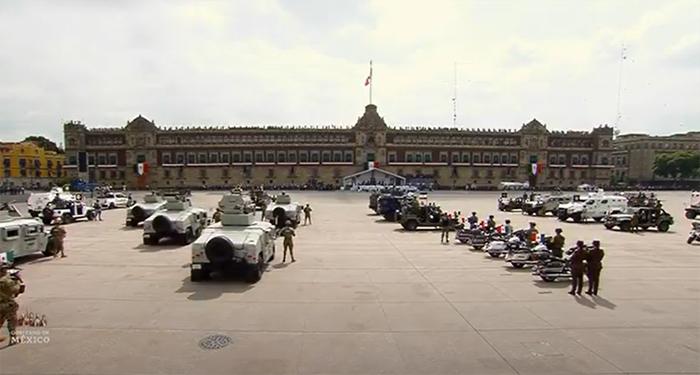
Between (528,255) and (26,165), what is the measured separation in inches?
4610

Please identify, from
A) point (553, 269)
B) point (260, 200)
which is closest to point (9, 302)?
point (553, 269)

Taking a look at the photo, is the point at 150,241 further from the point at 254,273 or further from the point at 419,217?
the point at 419,217

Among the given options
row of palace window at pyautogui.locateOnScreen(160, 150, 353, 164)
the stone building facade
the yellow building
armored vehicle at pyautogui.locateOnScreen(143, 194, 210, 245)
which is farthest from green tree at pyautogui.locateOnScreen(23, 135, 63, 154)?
the stone building facade

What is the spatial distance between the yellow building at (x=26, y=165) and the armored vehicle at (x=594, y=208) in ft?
341

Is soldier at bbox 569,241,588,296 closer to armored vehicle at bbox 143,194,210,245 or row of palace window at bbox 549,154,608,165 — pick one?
armored vehicle at bbox 143,194,210,245

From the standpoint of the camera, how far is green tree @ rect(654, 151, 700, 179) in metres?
103

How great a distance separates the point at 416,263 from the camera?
1508 cm

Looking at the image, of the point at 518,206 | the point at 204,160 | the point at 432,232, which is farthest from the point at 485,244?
the point at 204,160

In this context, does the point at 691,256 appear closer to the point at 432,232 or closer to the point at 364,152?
the point at 432,232

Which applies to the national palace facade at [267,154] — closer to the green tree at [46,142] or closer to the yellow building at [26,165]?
the yellow building at [26,165]

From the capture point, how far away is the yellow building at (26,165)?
309 ft

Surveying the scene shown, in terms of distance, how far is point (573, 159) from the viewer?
322 ft

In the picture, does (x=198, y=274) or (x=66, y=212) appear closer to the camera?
(x=198, y=274)

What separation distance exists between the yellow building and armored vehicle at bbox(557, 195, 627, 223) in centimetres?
10379
